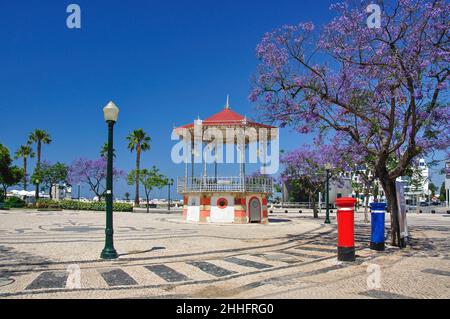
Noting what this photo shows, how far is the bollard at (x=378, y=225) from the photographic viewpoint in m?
13.0

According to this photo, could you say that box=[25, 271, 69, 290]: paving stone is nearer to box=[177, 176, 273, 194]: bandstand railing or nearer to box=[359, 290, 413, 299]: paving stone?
box=[359, 290, 413, 299]: paving stone

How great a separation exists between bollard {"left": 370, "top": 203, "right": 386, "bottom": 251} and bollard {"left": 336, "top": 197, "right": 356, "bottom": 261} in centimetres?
257

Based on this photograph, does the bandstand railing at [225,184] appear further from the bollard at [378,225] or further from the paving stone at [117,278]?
the paving stone at [117,278]

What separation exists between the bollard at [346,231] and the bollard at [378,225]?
8.44 feet

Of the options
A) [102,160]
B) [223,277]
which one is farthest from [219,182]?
[102,160]

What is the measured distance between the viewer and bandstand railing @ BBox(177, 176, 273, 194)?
26234mm

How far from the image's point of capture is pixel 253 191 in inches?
1054

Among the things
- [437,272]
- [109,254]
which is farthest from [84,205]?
[437,272]

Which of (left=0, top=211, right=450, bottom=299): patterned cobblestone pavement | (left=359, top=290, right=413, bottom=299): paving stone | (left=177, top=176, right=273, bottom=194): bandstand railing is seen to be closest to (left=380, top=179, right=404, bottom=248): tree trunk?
(left=0, top=211, right=450, bottom=299): patterned cobblestone pavement
